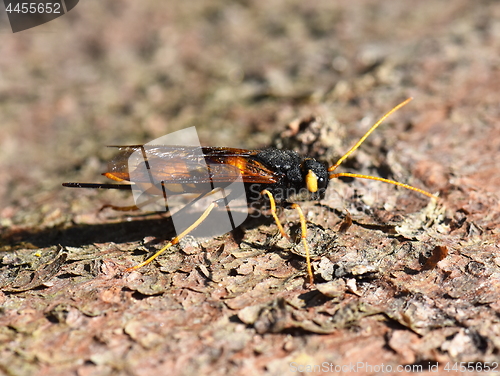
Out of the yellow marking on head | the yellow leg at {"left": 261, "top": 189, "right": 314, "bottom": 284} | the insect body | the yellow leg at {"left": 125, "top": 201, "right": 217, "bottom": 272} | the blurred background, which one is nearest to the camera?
the yellow leg at {"left": 261, "top": 189, "right": 314, "bottom": 284}

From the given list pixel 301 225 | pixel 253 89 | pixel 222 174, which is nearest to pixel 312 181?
pixel 301 225

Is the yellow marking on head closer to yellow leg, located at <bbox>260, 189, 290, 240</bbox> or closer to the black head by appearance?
the black head

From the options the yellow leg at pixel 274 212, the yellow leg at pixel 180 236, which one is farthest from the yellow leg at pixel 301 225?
the yellow leg at pixel 180 236

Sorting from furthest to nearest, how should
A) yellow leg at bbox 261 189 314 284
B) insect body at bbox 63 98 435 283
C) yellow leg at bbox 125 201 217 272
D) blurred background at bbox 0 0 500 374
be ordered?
blurred background at bbox 0 0 500 374 → insect body at bbox 63 98 435 283 → yellow leg at bbox 125 201 217 272 → yellow leg at bbox 261 189 314 284

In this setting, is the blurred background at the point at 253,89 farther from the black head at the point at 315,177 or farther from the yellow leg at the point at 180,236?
the yellow leg at the point at 180,236

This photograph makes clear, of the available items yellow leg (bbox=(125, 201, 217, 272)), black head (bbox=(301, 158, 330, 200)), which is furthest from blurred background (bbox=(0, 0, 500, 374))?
yellow leg (bbox=(125, 201, 217, 272))

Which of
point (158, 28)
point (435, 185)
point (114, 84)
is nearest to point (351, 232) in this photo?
point (435, 185)

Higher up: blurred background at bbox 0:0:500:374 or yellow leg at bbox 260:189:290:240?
blurred background at bbox 0:0:500:374

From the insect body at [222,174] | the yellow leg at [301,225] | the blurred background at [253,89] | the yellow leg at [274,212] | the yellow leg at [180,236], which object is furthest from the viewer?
the blurred background at [253,89]

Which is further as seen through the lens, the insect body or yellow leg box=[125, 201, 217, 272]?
the insect body
